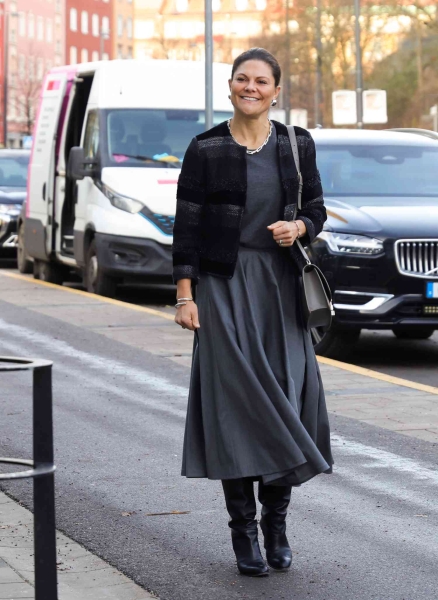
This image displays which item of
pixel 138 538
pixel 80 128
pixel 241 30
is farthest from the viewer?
pixel 241 30

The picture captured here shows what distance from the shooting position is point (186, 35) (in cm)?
16650

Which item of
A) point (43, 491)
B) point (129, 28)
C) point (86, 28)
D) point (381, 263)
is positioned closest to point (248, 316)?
point (43, 491)

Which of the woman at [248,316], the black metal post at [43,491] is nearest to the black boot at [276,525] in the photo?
the woman at [248,316]

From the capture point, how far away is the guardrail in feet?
11.8

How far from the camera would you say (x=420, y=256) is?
33.8 feet

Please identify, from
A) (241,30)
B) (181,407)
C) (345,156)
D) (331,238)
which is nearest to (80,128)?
(345,156)

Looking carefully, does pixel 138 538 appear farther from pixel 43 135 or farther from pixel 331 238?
pixel 43 135

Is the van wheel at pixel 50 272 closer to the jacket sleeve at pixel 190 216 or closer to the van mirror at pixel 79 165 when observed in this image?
the van mirror at pixel 79 165

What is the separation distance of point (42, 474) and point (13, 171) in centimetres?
2082

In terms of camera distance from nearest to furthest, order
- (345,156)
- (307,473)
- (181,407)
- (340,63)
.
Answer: (307,473) < (181,407) < (345,156) < (340,63)

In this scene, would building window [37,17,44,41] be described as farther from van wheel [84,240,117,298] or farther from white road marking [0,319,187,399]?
white road marking [0,319,187,399]

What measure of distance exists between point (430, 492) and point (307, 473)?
5.11ft

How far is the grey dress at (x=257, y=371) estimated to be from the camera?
4.96m

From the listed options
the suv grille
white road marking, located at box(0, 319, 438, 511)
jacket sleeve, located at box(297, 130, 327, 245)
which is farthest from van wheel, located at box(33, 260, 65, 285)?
jacket sleeve, located at box(297, 130, 327, 245)
